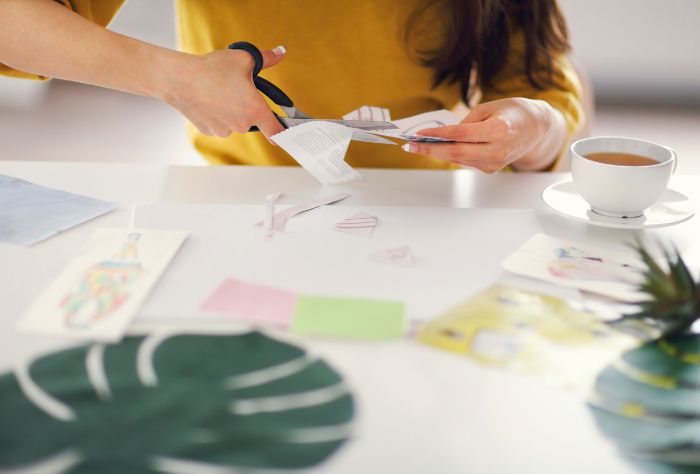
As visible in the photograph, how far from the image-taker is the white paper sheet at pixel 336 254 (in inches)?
25.6

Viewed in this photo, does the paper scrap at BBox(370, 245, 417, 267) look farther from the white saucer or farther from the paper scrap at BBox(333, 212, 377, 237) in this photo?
the white saucer

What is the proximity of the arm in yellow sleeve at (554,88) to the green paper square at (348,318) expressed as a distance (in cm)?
54

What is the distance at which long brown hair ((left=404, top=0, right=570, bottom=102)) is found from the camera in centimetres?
107

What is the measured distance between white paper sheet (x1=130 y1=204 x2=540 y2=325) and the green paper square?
14 millimetres

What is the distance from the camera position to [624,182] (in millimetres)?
792

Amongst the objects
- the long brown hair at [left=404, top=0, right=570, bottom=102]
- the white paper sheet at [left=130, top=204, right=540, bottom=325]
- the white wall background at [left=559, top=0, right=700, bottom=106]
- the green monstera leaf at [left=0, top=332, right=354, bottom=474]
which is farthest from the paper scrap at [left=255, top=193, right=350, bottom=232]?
the white wall background at [left=559, top=0, right=700, bottom=106]

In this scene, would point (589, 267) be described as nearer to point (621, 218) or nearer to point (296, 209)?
point (621, 218)

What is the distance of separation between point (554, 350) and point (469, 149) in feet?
1.16

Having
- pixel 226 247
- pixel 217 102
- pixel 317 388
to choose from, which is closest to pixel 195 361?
pixel 317 388

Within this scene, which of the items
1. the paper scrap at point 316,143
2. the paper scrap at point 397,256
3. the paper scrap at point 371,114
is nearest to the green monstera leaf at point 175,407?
the paper scrap at point 397,256

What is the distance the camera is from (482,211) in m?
0.85

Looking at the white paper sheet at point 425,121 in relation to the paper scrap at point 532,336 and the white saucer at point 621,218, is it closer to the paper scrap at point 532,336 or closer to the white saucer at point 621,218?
the white saucer at point 621,218

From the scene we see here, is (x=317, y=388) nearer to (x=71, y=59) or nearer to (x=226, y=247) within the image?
(x=226, y=247)

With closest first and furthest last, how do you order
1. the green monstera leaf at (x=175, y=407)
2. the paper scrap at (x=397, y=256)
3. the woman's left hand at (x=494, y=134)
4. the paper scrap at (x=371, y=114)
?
the green monstera leaf at (x=175, y=407), the paper scrap at (x=397, y=256), the woman's left hand at (x=494, y=134), the paper scrap at (x=371, y=114)
